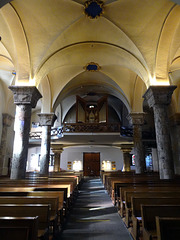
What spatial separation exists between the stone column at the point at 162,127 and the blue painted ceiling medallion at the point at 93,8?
3.87 meters

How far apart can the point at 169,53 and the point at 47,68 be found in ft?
19.5

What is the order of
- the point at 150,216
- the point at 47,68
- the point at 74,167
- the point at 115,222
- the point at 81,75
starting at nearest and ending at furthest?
1. the point at 150,216
2. the point at 115,222
3. the point at 47,68
4. the point at 81,75
5. the point at 74,167

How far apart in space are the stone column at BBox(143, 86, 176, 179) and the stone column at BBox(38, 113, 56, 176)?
263 inches

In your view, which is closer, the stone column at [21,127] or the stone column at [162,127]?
the stone column at [21,127]

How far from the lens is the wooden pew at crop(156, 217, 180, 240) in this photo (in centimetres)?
194

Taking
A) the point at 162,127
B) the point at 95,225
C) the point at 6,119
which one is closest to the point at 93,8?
the point at 162,127

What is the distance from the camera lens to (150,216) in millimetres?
2660

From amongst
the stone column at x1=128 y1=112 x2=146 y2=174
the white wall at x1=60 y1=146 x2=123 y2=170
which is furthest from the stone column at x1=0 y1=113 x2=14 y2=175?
the white wall at x1=60 y1=146 x2=123 y2=170

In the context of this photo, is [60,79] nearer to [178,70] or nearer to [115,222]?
[178,70]

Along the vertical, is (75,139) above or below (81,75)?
below

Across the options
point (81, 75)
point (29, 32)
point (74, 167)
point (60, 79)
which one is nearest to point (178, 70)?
point (81, 75)

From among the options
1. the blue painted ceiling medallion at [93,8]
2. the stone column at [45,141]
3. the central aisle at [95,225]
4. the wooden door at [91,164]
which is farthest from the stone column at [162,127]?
the wooden door at [91,164]

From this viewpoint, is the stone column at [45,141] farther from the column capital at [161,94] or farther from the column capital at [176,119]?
the column capital at [176,119]

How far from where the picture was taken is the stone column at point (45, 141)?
1112 cm
